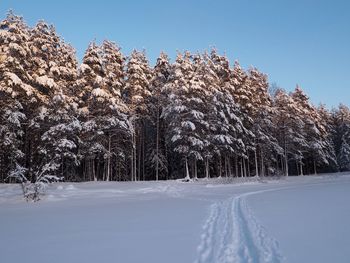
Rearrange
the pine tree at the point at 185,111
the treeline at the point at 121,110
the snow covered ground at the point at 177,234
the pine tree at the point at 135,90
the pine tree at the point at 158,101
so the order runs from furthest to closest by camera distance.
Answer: the pine tree at the point at 158,101 → the pine tree at the point at 135,90 → the pine tree at the point at 185,111 → the treeline at the point at 121,110 → the snow covered ground at the point at 177,234

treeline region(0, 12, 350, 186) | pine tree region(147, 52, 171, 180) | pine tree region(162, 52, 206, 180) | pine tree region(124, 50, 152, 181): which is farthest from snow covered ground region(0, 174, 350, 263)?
pine tree region(147, 52, 171, 180)

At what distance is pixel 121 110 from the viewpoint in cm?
3152

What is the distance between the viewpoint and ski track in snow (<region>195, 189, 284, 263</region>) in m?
6.51

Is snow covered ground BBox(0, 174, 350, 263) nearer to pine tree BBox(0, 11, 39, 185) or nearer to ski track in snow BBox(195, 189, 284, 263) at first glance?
ski track in snow BBox(195, 189, 284, 263)

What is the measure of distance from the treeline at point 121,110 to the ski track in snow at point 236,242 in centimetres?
1153

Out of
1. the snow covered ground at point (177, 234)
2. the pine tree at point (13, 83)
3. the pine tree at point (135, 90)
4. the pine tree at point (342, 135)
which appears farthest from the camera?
the pine tree at point (342, 135)

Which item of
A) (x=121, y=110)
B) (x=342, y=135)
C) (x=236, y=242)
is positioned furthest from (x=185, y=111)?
(x=342, y=135)

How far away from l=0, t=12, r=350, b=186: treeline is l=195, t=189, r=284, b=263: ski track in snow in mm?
11528

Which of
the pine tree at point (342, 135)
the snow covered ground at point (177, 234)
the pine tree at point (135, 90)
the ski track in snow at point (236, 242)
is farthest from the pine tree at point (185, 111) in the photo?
the pine tree at point (342, 135)

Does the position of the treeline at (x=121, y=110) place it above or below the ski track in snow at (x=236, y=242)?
above

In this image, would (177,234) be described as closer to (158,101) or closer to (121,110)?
(121,110)

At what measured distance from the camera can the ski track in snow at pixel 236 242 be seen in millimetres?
6515

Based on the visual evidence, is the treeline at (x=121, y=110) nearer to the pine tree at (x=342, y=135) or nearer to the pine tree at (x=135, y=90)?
the pine tree at (x=135, y=90)

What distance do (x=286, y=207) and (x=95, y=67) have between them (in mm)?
22885
